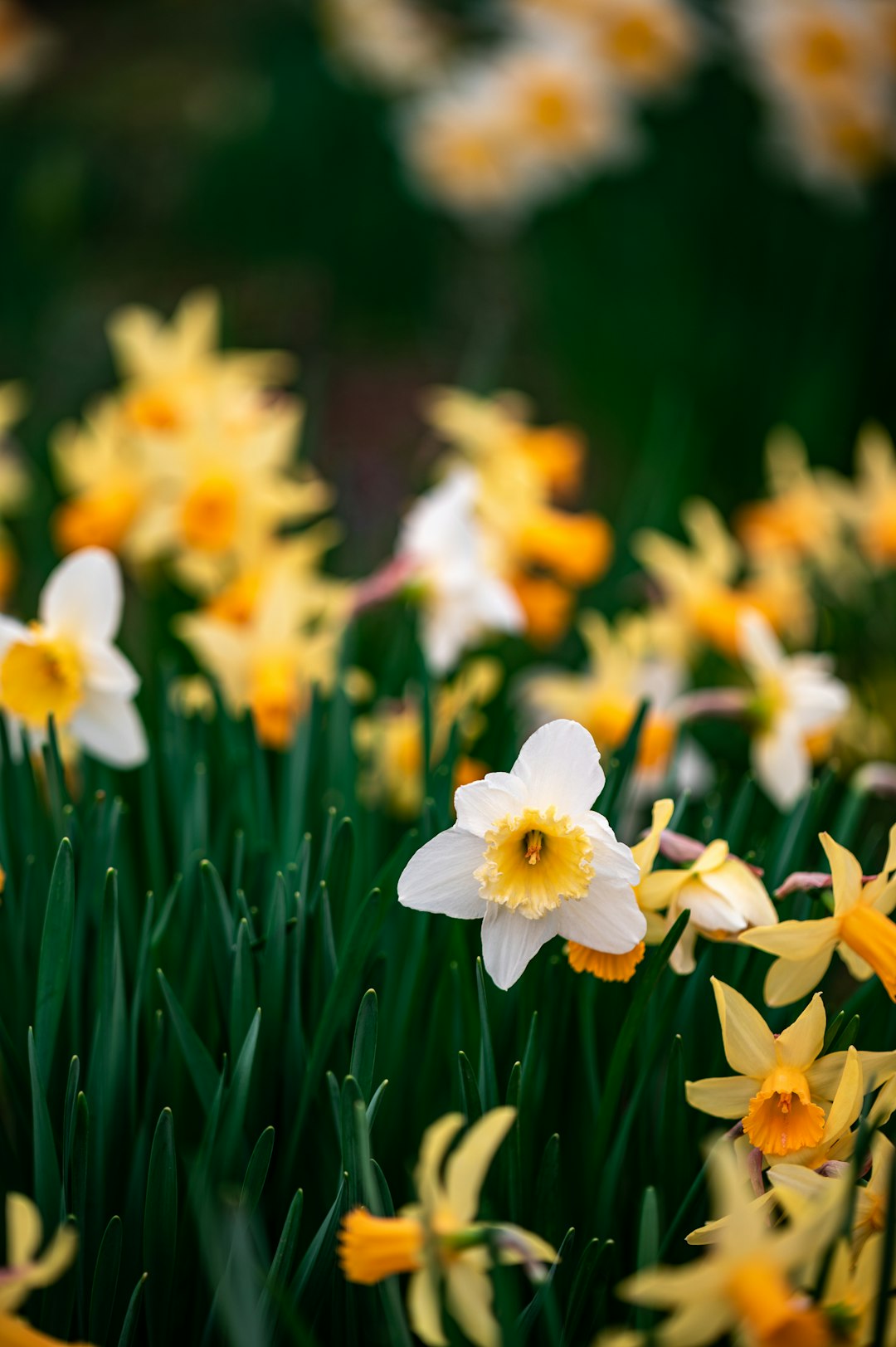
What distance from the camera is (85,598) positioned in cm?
102

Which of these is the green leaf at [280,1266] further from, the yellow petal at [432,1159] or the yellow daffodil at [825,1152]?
the yellow daffodil at [825,1152]

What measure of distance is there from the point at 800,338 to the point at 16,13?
3176mm

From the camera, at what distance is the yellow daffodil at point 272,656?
4.09 feet

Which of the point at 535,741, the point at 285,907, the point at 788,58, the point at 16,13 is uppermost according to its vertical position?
the point at 16,13

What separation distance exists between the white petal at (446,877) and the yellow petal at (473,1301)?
0.69 feet

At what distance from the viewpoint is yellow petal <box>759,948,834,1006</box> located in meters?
0.76

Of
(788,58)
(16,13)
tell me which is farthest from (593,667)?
(16,13)

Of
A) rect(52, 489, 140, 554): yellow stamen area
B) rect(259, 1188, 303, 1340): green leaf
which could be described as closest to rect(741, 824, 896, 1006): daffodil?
rect(259, 1188, 303, 1340): green leaf

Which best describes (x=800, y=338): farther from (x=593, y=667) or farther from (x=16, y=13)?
(x=16, y=13)

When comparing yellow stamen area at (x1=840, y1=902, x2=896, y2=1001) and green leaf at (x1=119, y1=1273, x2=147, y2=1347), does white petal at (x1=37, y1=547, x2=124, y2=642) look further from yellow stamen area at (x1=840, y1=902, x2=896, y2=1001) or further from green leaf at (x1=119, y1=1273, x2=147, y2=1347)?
yellow stamen area at (x1=840, y1=902, x2=896, y2=1001)

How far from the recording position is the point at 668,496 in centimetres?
191

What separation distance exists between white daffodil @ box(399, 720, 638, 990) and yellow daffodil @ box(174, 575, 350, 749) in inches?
20.2

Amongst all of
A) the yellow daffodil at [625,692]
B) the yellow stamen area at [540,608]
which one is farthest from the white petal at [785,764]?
the yellow stamen area at [540,608]

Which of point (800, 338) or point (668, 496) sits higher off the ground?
point (800, 338)
